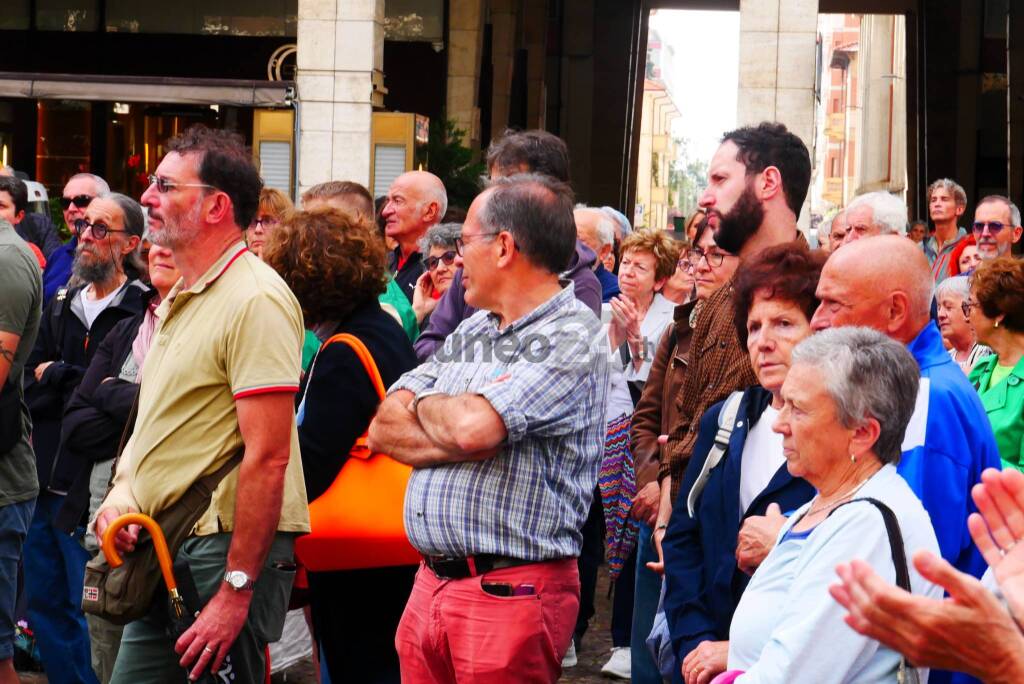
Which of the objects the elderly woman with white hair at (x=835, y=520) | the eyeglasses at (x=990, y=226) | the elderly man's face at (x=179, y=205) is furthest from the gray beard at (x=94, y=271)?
the eyeglasses at (x=990, y=226)

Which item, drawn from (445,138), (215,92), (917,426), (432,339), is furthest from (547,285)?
(445,138)

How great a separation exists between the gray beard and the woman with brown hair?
73.7 inches

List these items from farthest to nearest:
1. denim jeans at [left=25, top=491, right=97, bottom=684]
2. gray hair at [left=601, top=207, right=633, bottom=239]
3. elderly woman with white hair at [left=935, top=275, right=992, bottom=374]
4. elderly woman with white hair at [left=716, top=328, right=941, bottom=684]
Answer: gray hair at [left=601, top=207, right=633, bottom=239], elderly woman with white hair at [left=935, top=275, right=992, bottom=374], denim jeans at [left=25, top=491, right=97, bottom=684], elderly woman with white hair at [left=716, top=328, right=941, bottom=684]

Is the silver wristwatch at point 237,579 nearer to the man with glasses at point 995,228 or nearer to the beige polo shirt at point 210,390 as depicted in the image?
the beige polo shirt at point 210,390

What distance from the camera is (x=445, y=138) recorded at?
790 inches

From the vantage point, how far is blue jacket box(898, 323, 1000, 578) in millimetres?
3742

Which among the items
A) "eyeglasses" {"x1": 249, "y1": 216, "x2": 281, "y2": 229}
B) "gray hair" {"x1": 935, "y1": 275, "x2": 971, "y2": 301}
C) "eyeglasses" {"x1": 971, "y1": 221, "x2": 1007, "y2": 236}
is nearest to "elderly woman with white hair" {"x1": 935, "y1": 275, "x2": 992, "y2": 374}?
"gray hair" {"x1": 935, "y1": 275, "x2": 971, "y2": 301}

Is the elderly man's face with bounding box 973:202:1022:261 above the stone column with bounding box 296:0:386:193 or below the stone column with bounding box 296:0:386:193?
below

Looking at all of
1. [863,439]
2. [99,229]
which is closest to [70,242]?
[99,229]

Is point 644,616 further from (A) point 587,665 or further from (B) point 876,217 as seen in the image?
(B) point 876,217

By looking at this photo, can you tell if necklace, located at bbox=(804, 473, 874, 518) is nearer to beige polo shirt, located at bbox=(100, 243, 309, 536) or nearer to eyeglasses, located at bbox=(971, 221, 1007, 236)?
beige polo shirt, located at bbox=(100, 243, 309, 536)

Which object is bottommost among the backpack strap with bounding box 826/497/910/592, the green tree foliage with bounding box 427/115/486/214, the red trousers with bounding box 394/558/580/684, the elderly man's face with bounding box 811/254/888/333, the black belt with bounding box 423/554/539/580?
the red trousers with bounding box 394/558/580/684

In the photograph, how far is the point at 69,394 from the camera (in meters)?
6.94

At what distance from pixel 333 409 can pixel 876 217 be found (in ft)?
13.2
